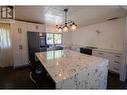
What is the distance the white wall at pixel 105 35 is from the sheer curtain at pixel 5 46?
13.0ft

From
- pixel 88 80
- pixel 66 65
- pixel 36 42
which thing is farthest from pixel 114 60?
pixel 36 42

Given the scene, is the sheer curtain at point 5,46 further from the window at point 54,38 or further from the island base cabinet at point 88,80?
the island base cabinet at point 88,80

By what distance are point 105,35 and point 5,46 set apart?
462 cm

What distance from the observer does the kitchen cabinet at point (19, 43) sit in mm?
4152

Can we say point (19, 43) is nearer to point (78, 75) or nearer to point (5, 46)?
point (5, 46)

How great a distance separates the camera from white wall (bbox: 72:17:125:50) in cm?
388

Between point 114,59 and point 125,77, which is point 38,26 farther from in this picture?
point 125,77

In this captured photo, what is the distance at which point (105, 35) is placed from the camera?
14.6 feet

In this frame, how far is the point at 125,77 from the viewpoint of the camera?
3.03m

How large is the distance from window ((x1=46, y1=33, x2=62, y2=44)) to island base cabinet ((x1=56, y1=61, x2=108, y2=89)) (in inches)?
146

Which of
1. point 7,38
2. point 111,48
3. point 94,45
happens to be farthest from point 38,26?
point 111,48

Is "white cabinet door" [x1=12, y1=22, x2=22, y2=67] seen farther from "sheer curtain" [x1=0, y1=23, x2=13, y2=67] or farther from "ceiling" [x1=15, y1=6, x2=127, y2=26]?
"ceiling" [x1=15, y1=6, x2=127, y2=26]

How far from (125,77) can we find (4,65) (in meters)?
4.90

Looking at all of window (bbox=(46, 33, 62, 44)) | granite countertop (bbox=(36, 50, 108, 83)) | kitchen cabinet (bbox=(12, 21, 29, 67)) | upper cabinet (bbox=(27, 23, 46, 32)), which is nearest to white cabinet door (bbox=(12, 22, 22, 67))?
kitchen cabinet (bbox=(12, 21, 29, 67))
